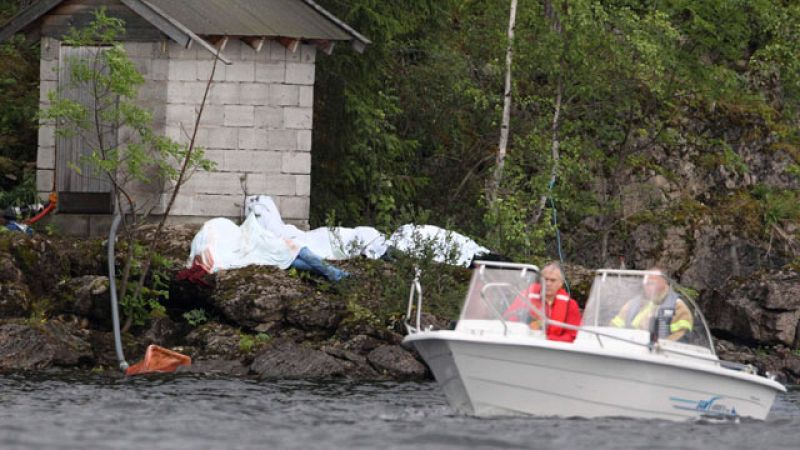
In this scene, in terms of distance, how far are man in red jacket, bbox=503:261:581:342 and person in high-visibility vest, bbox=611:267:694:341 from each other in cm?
47

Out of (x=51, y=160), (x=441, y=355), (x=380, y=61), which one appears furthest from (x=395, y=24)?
(x=441, y=355)

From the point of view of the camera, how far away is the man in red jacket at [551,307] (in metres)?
16.8

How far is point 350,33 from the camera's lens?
91.0ft

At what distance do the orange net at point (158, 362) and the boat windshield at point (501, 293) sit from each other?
6.21 metres

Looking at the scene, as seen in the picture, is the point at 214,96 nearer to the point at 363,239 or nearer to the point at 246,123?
the point at 246,123

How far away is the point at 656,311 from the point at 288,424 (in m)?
3.90

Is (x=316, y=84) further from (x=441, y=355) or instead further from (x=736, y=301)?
(x=441, y=355)

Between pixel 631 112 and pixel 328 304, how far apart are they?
8.94 metres

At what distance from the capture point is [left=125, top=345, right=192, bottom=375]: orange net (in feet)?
71.8

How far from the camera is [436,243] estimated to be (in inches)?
1016

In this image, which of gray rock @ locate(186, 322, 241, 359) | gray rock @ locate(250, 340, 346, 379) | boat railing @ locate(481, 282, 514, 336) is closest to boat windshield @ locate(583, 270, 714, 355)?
boat railing @ locate(481, 282, 514, 336)

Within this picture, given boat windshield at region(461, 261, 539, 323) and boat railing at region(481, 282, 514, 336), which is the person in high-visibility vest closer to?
boat windshield at region(461, 261, 539, 323)

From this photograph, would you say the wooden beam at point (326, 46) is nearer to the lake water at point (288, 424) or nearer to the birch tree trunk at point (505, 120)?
the birch tree trunk at point (505, 120)

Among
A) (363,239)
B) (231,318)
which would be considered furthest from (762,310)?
(231,318)
